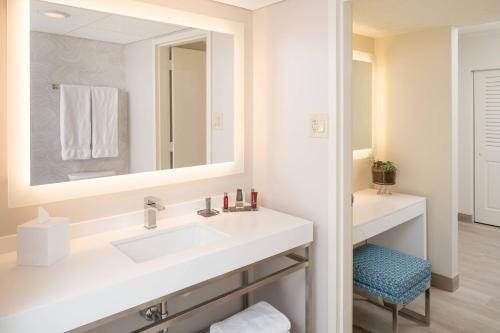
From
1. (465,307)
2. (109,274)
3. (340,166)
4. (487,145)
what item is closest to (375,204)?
(465,307)

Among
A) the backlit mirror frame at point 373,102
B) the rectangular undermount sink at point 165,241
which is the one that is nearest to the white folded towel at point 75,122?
the rectangular undermount sink at point 165,241

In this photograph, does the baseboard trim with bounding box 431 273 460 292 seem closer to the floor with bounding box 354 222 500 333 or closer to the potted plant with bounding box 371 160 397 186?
the floor with bounding box 354 222 500 333

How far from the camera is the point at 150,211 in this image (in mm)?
1766

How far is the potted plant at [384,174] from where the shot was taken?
3.08 m

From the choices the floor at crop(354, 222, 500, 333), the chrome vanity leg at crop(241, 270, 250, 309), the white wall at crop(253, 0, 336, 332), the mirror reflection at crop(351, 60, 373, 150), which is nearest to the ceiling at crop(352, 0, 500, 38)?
the mirror reflection at crop(351, 60, 373, 150)

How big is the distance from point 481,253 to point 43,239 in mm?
3941

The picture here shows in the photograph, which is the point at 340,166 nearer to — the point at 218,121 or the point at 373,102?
the point at 218,121

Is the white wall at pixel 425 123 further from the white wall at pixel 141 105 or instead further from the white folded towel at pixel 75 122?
the white folded towel at pixel 75 122

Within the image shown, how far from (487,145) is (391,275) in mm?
3187

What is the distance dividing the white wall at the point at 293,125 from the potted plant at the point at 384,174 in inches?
51.5

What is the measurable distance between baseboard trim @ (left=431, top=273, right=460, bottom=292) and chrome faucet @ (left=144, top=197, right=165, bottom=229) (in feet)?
7.94

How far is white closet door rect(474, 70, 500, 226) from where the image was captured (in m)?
4.39

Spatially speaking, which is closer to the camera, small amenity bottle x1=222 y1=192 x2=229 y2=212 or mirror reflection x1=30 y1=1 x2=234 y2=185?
mirror reflection x1=30 y1=1 x2=234 y2=185

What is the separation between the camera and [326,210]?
192 cm
